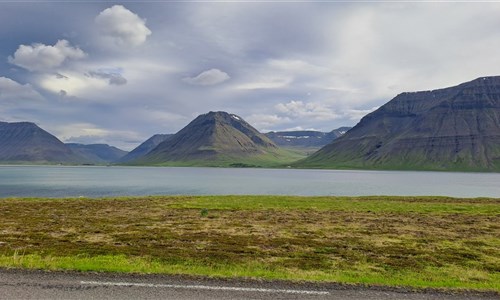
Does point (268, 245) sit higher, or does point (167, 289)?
point (167, 289)

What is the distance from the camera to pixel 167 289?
1469 centimetres

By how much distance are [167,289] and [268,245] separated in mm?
10728

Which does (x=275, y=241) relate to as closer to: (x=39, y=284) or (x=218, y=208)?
(x=39, y=284)

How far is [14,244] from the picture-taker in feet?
75.3

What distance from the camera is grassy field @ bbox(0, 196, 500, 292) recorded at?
1792cm

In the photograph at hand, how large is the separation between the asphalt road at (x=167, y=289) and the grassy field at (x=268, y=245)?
1.04 meters

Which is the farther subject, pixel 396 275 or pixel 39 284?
pixel 396 275

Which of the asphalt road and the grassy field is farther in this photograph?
the grassy field

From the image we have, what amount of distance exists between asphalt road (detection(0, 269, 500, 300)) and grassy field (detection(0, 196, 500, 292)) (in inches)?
40.9

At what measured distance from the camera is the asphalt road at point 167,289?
13.9 metres

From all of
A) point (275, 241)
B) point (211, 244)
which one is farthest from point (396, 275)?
point (211, 244)

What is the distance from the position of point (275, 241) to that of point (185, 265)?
8.52 metres

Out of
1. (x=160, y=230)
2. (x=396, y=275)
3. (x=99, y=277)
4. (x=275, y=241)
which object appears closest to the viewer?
(x=99, y=277)

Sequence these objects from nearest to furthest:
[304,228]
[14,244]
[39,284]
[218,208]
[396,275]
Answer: [39,284] → [396,275] → [14,244] → [304,228] → [218,208]
